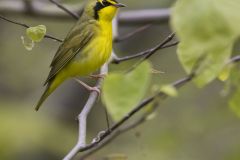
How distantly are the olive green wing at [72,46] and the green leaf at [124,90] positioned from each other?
9.29 ft

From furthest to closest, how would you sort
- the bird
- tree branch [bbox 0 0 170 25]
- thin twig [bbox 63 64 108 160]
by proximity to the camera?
tree branch [bbox 0 0 170 25] → the bird → thin twig [bbox 63 64 108 160]

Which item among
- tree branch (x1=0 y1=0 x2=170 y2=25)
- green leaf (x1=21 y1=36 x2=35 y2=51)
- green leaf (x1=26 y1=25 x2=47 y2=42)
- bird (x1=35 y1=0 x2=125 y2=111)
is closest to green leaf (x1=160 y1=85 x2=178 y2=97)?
green leaf (x1=26 y1=25 x2=47 y2=42)

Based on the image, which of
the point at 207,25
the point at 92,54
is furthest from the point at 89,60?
the point at 207,25

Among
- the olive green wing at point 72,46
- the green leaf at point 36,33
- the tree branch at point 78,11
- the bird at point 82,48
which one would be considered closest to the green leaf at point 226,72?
the green leaf at point 36,33

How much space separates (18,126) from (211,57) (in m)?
5.55

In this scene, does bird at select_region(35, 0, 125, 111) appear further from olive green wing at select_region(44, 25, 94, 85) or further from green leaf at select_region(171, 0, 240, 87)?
green leaf at select_region(171, 0, 240, 87)

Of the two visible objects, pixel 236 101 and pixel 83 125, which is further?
pixel 83 125

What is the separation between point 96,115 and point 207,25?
700 centimetres

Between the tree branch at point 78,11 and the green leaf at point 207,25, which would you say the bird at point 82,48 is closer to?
the tree branch at point 78,11

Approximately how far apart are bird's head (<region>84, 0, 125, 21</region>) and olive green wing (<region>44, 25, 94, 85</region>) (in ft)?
0.41

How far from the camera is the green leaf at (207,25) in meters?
2.08

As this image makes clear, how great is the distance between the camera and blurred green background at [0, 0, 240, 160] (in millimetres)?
7500

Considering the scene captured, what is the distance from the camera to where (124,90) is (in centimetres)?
219

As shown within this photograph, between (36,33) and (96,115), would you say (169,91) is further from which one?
(96,115)
